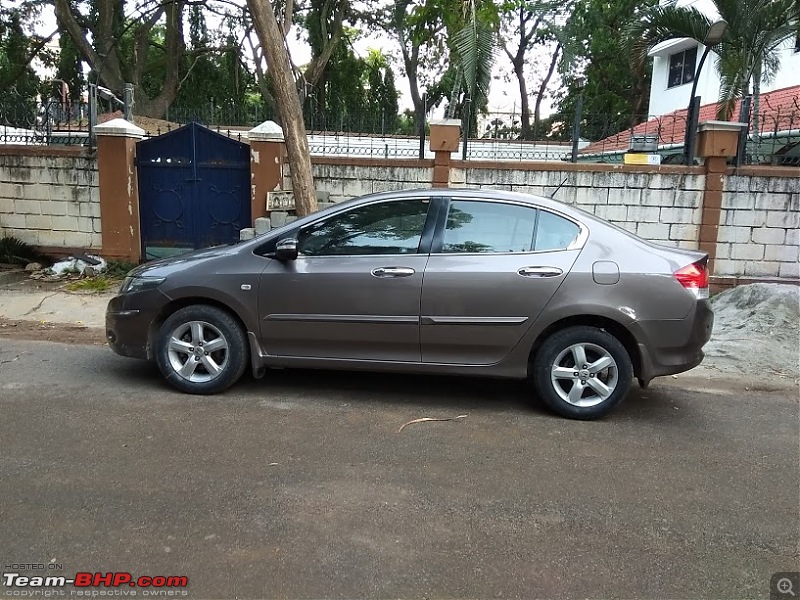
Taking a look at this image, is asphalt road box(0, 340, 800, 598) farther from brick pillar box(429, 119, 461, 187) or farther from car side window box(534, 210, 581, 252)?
brick pillar box(429, 119, 461, 187)

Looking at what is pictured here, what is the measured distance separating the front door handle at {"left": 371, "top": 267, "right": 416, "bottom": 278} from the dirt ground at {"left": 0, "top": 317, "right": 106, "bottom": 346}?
3.42 m

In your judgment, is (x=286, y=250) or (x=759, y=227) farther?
(x=759, y=227)

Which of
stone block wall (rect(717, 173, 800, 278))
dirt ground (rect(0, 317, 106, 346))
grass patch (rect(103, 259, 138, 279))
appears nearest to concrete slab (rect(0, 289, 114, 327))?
dirt ground (rect(0, 317, 106, 346))

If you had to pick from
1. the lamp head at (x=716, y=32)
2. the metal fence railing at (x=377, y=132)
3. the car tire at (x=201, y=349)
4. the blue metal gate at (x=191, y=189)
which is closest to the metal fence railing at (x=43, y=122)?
the metal fence railing at (x=377, y=132)

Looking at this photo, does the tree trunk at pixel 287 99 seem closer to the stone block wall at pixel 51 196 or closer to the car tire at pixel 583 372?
the stone block wall at pixel 51 196

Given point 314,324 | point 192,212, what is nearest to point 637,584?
point 314,324

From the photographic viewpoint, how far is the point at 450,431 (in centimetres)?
420

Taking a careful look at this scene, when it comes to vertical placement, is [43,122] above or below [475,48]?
below

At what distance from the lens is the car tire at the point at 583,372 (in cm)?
436

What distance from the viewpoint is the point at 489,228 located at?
15.0ft

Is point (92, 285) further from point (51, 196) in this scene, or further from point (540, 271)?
point (540, 271)

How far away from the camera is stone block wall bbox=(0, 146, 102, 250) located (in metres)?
9.86

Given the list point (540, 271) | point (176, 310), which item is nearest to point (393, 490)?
point (540, 271)

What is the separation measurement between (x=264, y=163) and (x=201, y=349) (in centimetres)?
536
